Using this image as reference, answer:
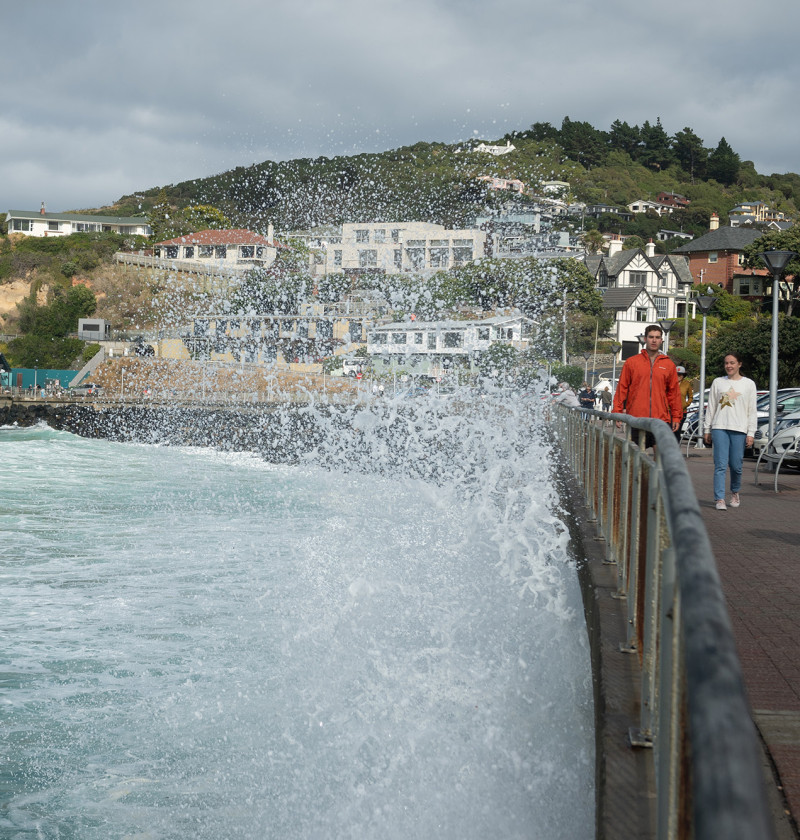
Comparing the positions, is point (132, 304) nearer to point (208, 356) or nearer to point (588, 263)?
point (208, 356)

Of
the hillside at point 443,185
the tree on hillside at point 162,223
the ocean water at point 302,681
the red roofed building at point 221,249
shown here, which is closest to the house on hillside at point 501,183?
the hillside at point 443,185

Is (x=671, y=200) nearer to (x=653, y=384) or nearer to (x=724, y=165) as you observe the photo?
(x=724, y=165)

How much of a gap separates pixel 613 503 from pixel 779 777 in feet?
10.1

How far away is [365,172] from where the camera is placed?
159ft

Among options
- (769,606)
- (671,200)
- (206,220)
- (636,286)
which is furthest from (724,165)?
(769,606)

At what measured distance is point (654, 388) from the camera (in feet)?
29.5

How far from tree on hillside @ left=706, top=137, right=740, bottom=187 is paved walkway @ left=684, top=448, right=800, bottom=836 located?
203489 millimetres

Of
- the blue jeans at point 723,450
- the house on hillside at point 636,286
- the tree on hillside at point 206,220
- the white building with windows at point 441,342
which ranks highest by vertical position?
the tree on hillside at point 206,220

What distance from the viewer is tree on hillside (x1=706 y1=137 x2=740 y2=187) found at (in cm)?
19525

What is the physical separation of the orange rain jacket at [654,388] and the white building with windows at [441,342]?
178 feet

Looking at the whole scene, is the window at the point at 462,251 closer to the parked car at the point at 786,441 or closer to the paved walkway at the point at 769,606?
the parked car at the point at 786,441

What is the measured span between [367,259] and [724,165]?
148m

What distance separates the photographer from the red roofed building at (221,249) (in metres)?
91.6

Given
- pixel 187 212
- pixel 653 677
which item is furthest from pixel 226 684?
pixel 187 212
